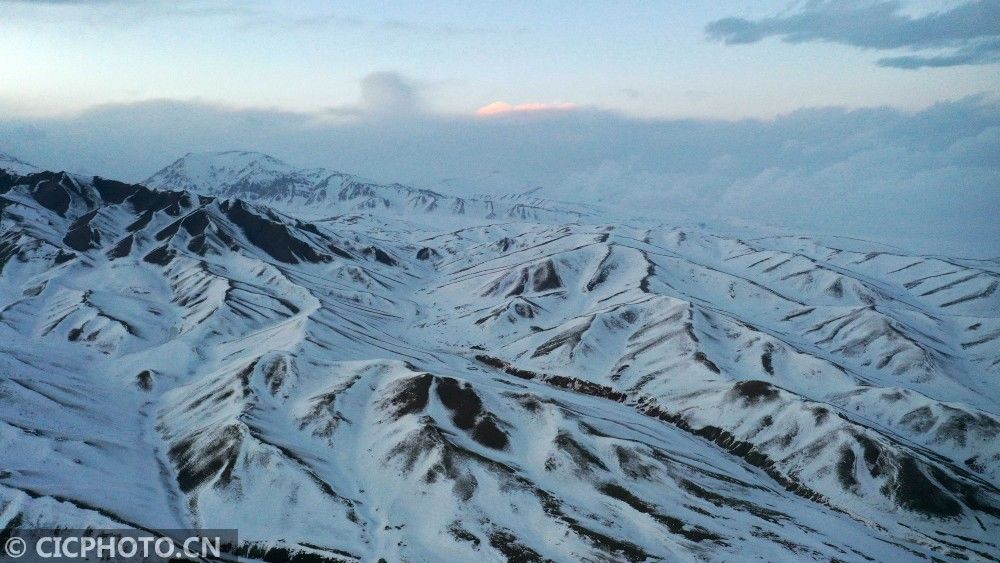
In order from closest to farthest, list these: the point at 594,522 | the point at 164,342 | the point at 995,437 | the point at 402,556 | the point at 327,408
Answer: the point at 402,556 → the point at 594,522 → the point at 327,408 → the point at 995,437 → the point at 164,342

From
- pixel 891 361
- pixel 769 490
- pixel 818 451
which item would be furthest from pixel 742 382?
pixel 891 361

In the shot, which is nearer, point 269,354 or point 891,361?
point 269,354

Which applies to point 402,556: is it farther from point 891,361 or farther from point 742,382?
point 891,361

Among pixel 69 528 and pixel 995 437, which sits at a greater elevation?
pixel 69 528

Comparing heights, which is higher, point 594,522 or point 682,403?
point 594,522

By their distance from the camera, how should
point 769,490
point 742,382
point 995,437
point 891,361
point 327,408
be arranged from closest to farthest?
point 769,490 → point 327,408 → point 995,437 → point 742,382 → point 891,361

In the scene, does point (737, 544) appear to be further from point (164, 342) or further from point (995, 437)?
point (164, 342)

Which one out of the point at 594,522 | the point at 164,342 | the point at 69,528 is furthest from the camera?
the point at 164,342

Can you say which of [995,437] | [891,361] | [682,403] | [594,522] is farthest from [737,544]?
[891,361]

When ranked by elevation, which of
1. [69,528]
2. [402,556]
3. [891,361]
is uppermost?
[69,528]
